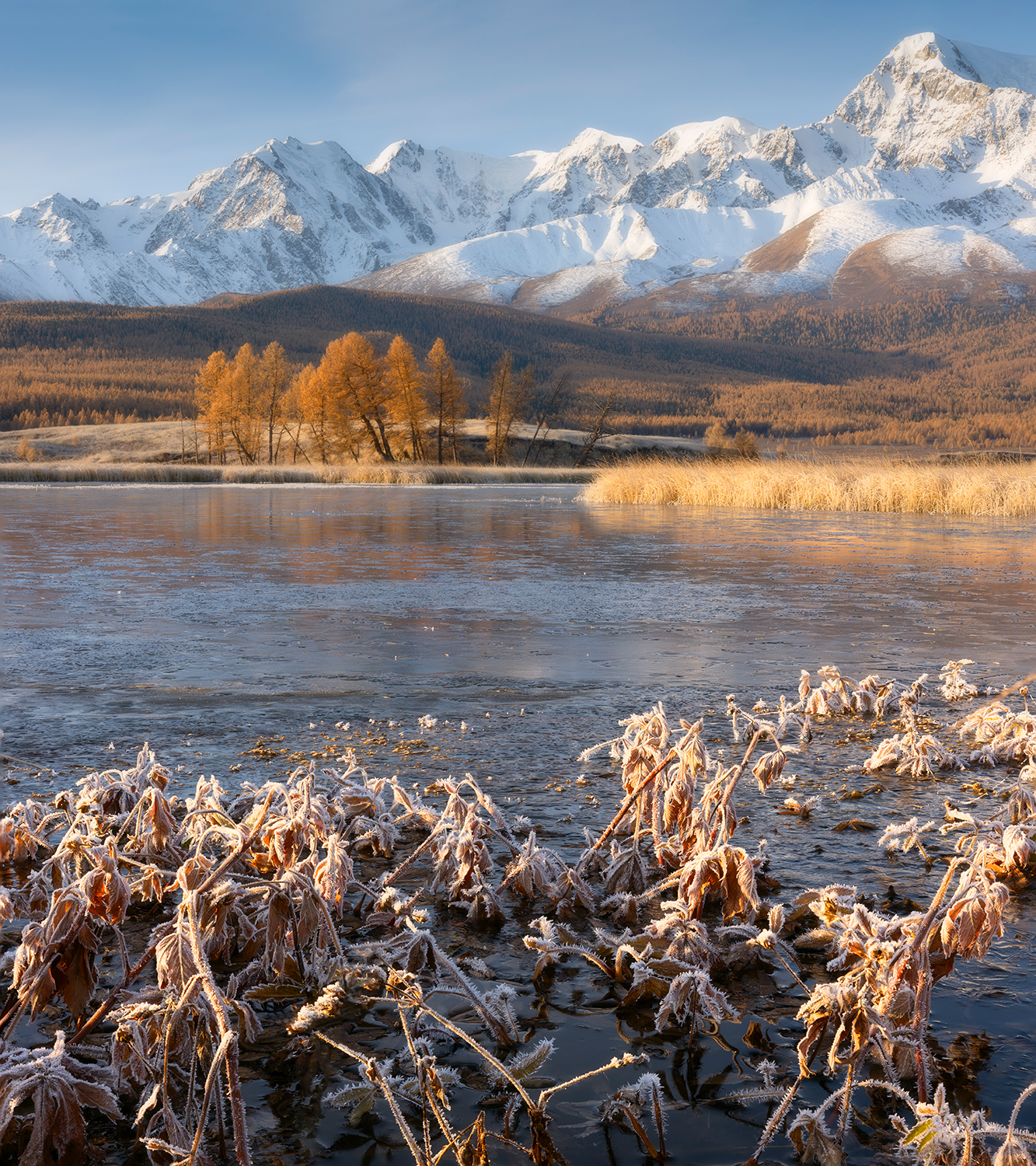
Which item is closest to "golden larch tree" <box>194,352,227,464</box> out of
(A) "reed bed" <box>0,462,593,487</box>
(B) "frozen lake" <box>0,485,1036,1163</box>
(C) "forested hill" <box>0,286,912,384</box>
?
(A) "reed bed" <box>0,462,593,487</box>

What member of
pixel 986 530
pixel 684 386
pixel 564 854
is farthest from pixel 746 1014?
pixel 684 386

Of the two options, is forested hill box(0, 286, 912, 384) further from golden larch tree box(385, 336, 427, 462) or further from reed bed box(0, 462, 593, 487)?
reed bed box(0, 462, 593, 487)

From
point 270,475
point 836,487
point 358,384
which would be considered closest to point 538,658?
point 836,487

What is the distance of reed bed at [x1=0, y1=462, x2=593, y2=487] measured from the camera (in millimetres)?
54469

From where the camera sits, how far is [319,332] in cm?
17400

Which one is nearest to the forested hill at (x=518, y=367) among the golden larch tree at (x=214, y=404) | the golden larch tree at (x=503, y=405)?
the golden larch tree at (x=214, y=404)

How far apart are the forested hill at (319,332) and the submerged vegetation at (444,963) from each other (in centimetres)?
15401

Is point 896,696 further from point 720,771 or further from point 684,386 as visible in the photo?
point 684,386

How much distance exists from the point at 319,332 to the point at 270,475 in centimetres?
12410

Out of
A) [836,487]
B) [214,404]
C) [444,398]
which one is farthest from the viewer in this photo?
[214,404]

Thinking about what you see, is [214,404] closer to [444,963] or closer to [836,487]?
[836,487]

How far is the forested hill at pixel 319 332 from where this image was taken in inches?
6137

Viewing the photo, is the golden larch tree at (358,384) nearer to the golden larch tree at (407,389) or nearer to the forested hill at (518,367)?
the golden larch tree at (407,389)

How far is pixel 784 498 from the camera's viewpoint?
29219 millimetres
